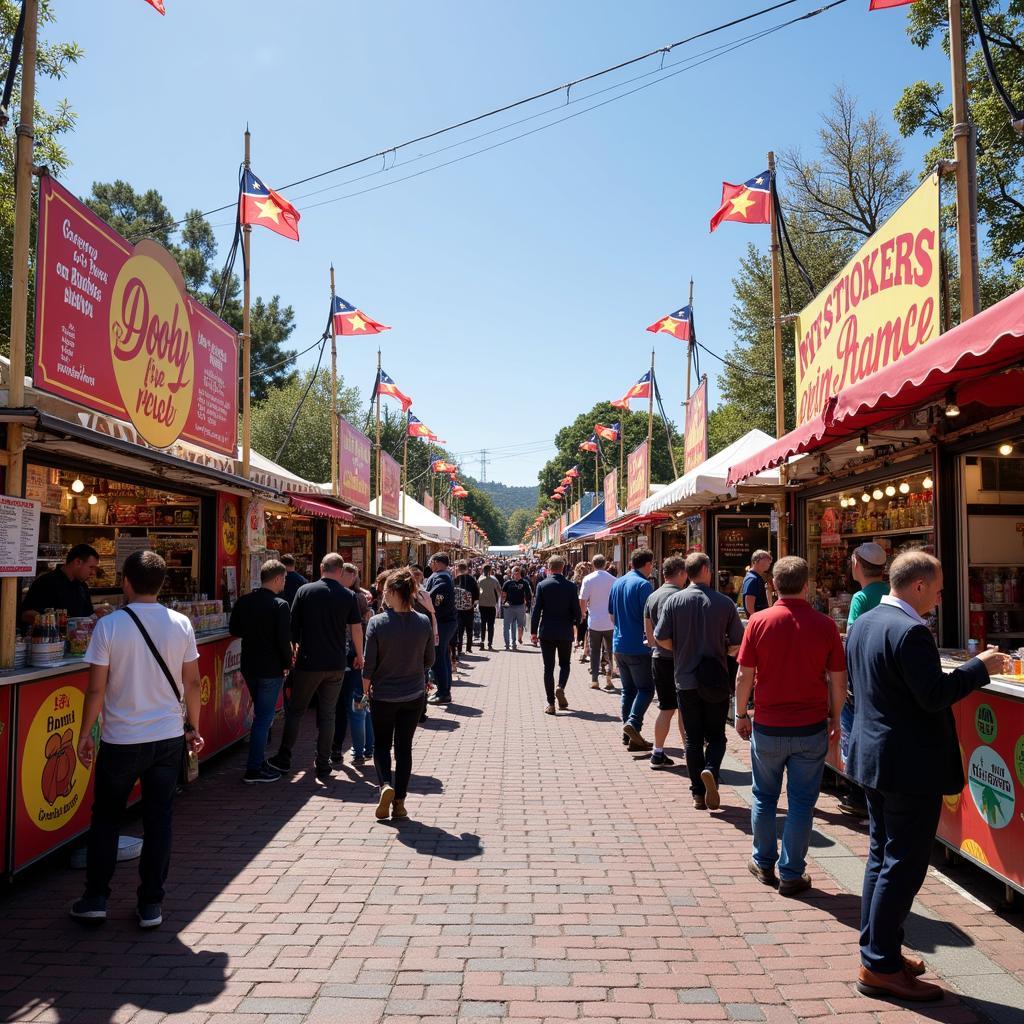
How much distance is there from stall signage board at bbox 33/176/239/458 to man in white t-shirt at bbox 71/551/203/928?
2.37 m

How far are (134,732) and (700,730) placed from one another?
4110 millimetres

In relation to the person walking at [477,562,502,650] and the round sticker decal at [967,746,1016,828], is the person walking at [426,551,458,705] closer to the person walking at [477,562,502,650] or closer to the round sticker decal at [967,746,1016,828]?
the person walking at [477,562,502,650]

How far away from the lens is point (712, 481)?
37.9 feet

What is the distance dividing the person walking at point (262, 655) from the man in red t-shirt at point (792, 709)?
13.7 ft

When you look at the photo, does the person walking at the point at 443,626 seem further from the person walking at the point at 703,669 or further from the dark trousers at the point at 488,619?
the dark trousers at the point at 488,619

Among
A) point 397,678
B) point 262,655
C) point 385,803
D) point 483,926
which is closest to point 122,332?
point 262,655

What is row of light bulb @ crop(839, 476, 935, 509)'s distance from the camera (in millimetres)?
7191

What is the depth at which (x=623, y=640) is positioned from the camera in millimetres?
8625

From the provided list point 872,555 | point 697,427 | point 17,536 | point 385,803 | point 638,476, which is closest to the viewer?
point 17,536

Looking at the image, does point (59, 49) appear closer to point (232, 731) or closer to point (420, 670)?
point (232, 731)

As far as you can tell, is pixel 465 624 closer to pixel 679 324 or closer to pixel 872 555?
pixel 679 324

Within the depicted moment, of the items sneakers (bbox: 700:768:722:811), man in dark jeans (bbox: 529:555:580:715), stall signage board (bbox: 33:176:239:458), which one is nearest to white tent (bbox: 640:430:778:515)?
man in dark jeans (bbox: 529:555:580:715)

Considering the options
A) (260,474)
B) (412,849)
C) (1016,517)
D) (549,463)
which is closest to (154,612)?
(412,849)

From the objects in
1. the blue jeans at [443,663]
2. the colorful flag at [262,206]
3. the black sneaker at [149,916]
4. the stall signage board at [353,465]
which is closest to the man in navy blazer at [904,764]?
the black sneaker at [149,916]
